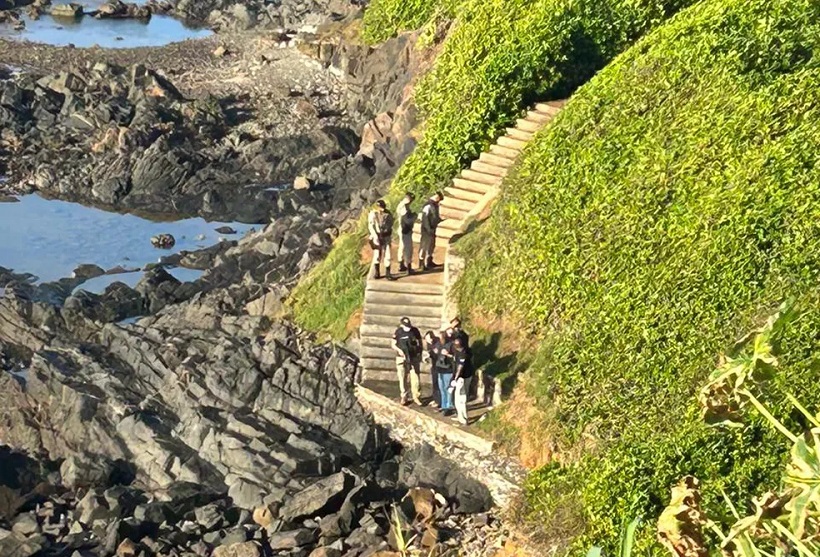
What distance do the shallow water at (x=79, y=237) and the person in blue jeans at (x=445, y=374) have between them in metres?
15.7

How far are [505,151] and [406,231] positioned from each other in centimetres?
410

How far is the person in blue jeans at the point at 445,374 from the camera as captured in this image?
2311 centimetres

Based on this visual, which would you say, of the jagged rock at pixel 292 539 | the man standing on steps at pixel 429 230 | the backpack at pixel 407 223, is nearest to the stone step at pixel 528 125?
the man standing on steps at pixel 429 230

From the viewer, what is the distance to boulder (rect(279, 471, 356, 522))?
22594 millimetres

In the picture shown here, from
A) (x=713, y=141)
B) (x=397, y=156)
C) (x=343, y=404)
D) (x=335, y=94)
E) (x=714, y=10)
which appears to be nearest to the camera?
(x=713, y=141)

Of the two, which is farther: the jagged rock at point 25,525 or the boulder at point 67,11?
the boulder at point 67,11

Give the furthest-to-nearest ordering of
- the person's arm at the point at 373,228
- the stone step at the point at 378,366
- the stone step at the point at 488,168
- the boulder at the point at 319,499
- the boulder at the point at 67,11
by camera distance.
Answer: the boulder at the point at 67,11, the stone step at the point at 488,168, the person's arm at the point at 373,228, the stone step at the point at 378,366, the boulder at the point at 319,499

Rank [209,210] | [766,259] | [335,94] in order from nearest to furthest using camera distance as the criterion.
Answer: [766,259] → [209,210] → [335,94]

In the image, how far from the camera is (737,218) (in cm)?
2209

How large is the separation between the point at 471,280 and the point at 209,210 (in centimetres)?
1943

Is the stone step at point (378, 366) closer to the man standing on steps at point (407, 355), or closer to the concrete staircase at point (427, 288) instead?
the concrete staircase at point (427, 288)

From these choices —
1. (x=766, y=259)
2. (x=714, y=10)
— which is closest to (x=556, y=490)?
(x=766, y=259)

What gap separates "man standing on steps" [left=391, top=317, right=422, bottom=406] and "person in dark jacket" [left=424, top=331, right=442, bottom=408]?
0.78 feet

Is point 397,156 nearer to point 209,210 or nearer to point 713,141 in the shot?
point 209,210
